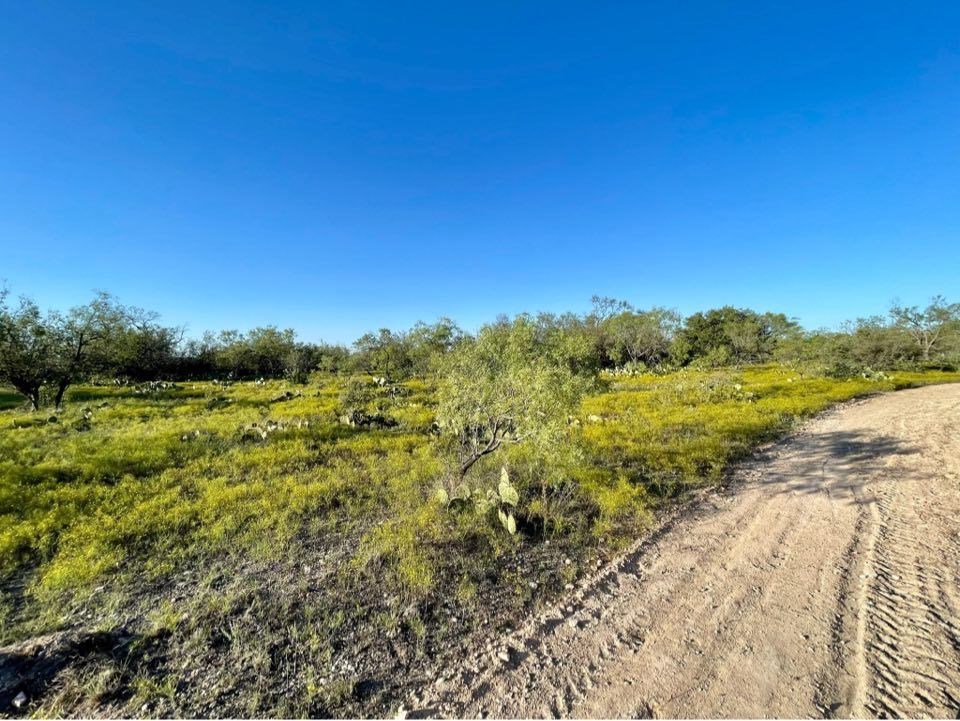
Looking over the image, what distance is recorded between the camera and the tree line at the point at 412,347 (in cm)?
2544

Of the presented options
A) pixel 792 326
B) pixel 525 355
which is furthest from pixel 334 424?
pixel 792 326

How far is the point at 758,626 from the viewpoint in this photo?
15.6 ft

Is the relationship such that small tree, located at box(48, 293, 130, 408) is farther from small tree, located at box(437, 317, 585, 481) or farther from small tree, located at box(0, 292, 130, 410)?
small tree, located at box(437, 317, 585, 481)

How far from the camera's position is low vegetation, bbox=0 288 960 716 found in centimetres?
449

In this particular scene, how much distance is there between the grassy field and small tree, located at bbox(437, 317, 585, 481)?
2.94ft

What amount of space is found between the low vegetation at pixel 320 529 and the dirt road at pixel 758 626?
80cm

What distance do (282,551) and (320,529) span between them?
2.96 ft

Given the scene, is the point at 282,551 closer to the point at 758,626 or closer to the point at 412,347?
the point at 758,626

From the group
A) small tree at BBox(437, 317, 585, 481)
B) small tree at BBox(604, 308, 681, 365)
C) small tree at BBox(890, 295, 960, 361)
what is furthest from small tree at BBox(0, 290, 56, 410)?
small tree at BBox(890, 295, 960, 361)

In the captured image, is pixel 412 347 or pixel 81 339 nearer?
pixel 81 339

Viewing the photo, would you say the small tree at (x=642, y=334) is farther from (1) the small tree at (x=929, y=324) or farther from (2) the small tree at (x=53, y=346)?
(2) the small tree at (x=53, y=346)

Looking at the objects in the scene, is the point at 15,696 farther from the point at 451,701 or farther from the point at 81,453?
the point at 81,453

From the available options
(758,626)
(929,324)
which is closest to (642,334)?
(929,324)

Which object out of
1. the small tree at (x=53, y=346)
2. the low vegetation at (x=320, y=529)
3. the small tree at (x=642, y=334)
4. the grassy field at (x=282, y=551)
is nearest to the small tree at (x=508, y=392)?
the low vegetation at (x=320, y=529)
